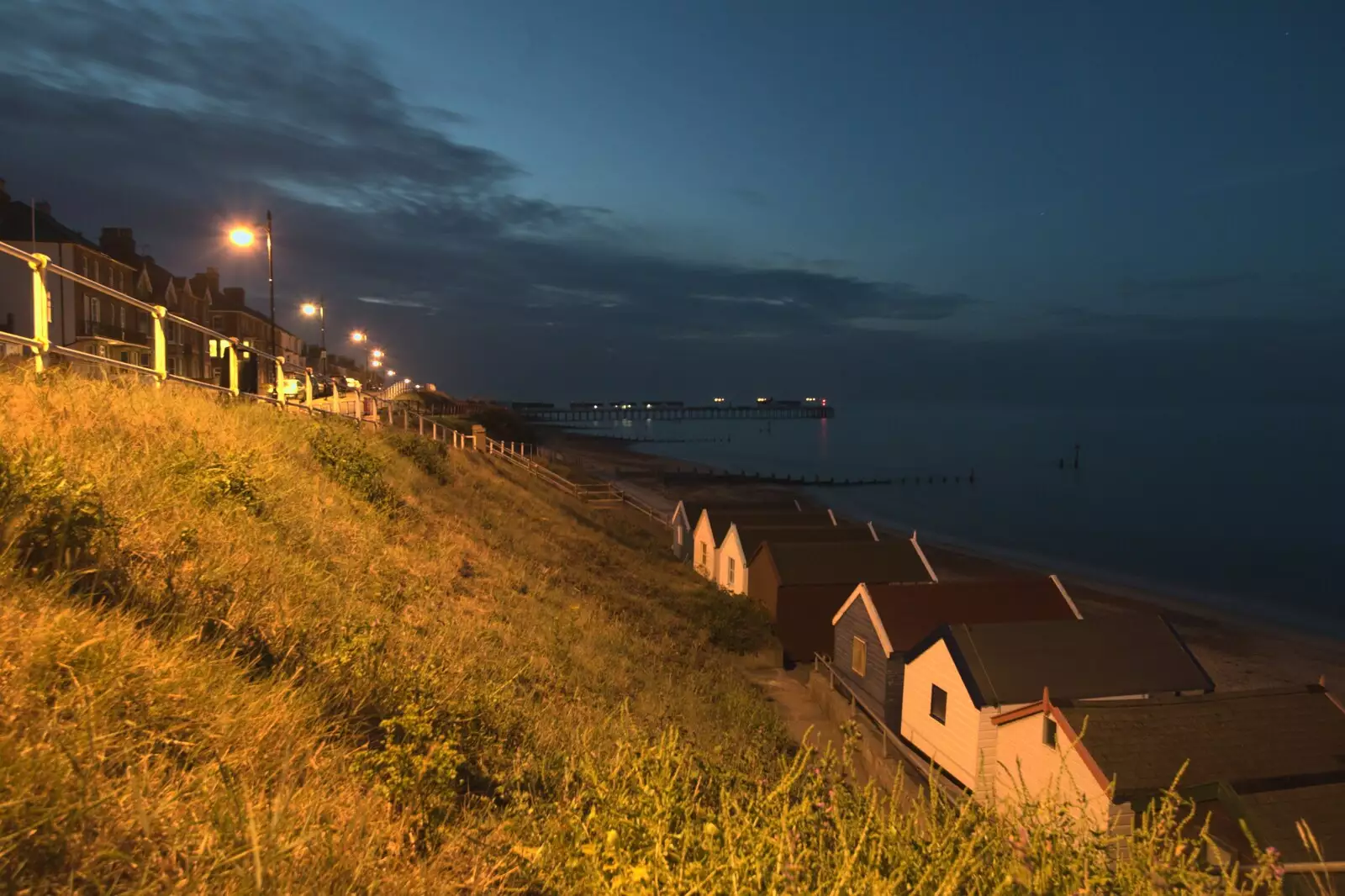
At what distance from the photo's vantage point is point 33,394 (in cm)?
744

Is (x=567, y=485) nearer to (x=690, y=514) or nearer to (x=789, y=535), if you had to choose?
(x=690, y=514)

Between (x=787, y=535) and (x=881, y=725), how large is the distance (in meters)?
14.5

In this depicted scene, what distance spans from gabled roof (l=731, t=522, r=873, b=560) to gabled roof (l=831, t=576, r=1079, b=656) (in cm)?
789

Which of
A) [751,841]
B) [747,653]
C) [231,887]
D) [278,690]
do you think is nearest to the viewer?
[231,887]

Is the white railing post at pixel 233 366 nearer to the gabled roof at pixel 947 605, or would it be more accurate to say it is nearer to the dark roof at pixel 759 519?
the gabled roof at pixel 947 605

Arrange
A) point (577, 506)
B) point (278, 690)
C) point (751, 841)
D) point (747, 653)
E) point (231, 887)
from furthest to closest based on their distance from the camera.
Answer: point (577, 506) < point (747, 653) < point (278, 690) < point (751, 841) < point (231, 887)

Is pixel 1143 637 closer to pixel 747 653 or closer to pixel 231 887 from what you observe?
pixel 747 653

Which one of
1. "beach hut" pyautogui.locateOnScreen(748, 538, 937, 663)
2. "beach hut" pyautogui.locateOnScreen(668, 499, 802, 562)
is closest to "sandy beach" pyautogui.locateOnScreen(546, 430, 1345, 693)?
"beach hut" pyautogui.locateOnScreen(668, 499, 802, 562)

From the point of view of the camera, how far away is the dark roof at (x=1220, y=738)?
39.9 ft

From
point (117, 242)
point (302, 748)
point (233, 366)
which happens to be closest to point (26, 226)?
point (117, 242)

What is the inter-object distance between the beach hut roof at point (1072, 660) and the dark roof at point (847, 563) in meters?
8.03

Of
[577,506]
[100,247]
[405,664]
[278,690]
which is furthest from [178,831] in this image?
[100,247]

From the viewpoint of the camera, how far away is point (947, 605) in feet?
70.2

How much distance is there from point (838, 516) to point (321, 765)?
67066 mm
